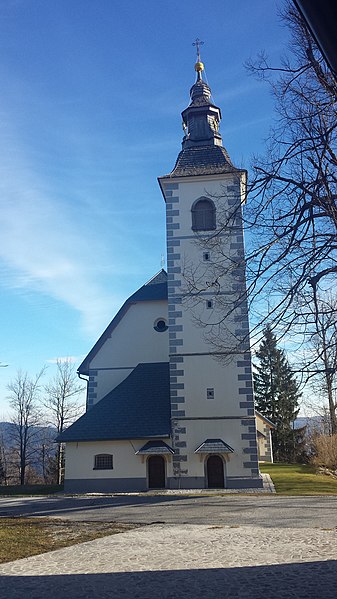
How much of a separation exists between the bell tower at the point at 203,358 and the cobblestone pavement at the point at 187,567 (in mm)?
10473

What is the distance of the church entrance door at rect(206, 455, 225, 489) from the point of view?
21.3 metres

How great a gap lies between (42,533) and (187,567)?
4.36 metres

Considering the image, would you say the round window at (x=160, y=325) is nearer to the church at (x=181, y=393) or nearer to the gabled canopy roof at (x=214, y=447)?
the church at (x=181, y=393)

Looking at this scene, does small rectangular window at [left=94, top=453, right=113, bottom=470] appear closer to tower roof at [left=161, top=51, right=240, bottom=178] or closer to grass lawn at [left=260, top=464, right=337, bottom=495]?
grass lawn at [left=260, top=464, right=337, bottom=495]

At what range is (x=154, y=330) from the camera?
25.0 metres

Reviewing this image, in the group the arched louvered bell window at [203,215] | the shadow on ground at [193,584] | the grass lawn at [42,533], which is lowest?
the shadow on ground at [193,584]

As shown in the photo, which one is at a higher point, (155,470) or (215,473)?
(155,470)

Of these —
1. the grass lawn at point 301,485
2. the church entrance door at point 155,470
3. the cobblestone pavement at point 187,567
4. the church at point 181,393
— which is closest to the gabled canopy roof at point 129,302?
the church at point 181,393

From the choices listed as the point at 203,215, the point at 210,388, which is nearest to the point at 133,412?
the point at 210,388

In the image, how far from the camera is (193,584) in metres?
6.77

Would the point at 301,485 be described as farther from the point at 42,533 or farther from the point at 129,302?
the point at 42,533

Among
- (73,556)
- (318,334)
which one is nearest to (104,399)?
(73,556)

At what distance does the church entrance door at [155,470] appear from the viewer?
21.7m

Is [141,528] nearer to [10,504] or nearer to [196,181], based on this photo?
[10,504]
